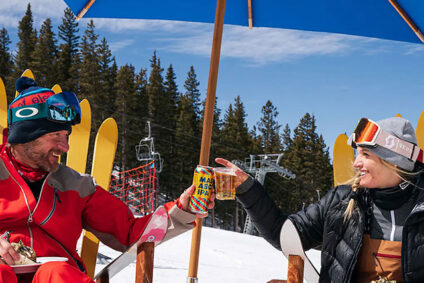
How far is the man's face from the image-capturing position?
225cm

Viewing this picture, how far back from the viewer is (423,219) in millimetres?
1984

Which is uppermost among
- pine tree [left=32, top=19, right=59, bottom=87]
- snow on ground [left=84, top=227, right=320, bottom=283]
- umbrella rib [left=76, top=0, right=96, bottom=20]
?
pine tree [left=32, top=19, right=59, bottom=87]

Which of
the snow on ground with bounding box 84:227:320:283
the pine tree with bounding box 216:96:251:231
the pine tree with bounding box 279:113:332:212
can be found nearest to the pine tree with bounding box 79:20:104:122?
the pine tree with bounding box 216:96:251:231

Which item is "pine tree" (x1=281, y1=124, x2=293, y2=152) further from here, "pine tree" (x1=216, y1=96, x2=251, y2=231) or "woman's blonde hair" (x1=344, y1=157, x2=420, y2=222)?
"woman's blonde hair" (x1=344, y1=157, x2=420, y2=222)

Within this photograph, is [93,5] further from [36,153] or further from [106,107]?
[106,107]

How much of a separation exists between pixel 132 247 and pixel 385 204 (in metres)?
1.20

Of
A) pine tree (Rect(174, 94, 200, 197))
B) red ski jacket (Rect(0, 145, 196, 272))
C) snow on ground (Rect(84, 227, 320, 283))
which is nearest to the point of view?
red ski jacket (Rect(0, 145, 196, 272))

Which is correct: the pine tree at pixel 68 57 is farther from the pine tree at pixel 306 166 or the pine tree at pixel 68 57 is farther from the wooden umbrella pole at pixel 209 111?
the wooden umbrella pole at pixel 209 111

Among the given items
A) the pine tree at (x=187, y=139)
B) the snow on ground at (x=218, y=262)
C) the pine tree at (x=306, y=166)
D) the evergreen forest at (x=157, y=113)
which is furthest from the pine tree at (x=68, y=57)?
the snow on ground at (x=218, y=262)

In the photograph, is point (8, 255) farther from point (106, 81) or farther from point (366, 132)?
point (106, 81)

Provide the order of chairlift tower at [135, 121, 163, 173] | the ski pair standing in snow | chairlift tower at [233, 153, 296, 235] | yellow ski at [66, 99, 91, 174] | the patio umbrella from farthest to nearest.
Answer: chairlift tower at [233, 153, 296, 235] → chairlift tower at [135, 121, 163, 173] → yellow ski at [66, 99, 91, 174] → the patio umbrella → the ski pair standing in snow

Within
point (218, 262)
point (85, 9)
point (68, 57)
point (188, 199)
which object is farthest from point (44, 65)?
point (188, 199)

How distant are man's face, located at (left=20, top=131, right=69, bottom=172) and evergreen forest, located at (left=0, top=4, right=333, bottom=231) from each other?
3713 centimetres

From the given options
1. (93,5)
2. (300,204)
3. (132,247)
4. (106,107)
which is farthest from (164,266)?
(300,204)
